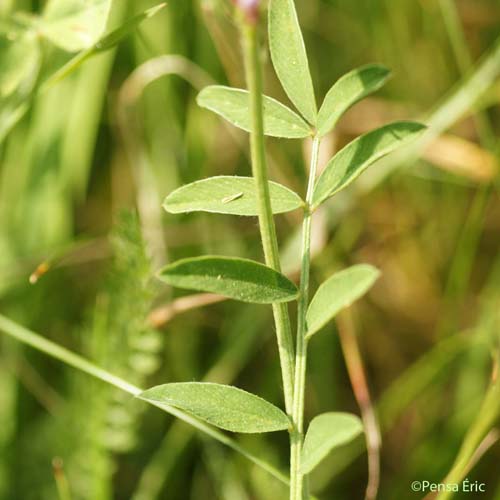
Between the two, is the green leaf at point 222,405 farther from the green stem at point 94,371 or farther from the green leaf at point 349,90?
the green leaf at point 349,90

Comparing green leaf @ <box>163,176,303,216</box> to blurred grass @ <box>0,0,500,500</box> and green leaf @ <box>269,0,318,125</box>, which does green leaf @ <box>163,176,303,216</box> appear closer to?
green leaf @ <box>269,0,318,125</box>

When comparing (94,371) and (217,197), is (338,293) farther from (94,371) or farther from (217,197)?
(94,371)

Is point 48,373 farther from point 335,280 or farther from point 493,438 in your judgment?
point 335,280

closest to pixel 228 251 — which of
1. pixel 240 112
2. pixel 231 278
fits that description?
pixel 240 112

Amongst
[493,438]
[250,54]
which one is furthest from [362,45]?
[250,54]

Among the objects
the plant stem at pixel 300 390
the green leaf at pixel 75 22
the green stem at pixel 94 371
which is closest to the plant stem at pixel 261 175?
the plant stem at pixel 300 390
